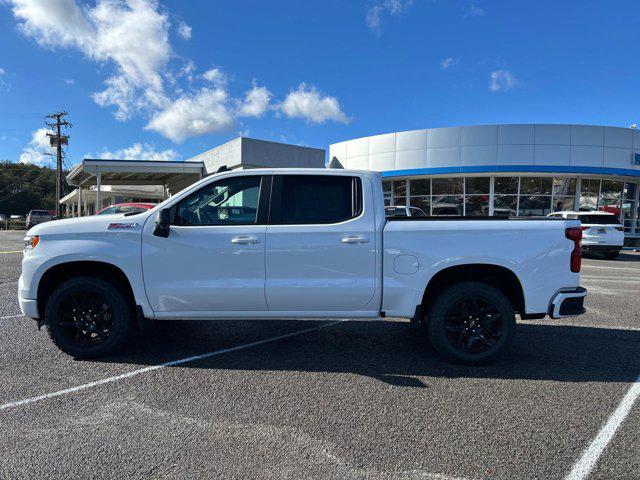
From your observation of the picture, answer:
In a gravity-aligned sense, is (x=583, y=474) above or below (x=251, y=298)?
below

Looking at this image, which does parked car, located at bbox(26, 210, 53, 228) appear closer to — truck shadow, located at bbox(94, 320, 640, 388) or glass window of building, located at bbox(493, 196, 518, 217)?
glass window of building, located at bbox(493, 196, 518, 217)

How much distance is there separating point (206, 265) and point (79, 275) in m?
1.38

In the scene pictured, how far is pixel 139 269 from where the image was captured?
4301 mm

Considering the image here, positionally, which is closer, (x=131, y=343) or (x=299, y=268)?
(x=299, y=268)

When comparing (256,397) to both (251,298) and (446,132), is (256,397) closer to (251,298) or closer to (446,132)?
(251,298)

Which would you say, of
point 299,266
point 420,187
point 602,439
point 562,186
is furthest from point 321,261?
point 562,186

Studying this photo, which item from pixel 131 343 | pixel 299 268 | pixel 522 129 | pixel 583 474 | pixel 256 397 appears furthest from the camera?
pixel 522 129

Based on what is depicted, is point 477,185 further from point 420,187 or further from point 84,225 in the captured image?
point 84,225

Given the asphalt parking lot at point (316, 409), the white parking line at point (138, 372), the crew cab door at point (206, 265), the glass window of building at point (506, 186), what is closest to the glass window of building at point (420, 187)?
the glass window of building at point (506, 186)

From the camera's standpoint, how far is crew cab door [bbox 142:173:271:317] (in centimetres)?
425

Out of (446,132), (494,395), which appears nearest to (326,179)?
(494,395)

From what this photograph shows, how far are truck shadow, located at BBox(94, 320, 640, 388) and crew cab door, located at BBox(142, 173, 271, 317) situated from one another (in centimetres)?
65

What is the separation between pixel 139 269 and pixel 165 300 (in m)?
0.40

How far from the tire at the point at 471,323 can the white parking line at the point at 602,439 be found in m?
1.03
